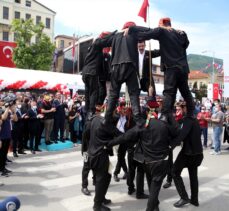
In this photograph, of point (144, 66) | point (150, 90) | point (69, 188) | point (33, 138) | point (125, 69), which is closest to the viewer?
point (125, 69)

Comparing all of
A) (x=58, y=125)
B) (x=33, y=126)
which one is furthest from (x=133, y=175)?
(x=58, y=125)

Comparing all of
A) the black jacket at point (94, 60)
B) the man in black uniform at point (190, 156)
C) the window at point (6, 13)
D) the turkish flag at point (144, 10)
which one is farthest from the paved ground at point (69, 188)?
the window at point (6, 13)

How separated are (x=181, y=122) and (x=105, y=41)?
215cm

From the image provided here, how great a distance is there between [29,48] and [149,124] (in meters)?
31.2

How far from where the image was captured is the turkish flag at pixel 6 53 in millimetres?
33312

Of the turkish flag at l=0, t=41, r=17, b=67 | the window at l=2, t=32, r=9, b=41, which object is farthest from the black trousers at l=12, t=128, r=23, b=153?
the window at l=2, t=32, r=9, b=41

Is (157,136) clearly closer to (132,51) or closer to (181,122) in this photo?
(181,122)

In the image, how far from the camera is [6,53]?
111 ft

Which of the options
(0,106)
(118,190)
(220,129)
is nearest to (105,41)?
(118,190)

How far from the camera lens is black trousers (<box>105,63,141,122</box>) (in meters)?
5.64

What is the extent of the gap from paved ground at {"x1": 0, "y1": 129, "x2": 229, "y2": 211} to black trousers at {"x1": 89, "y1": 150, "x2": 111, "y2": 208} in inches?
18.0

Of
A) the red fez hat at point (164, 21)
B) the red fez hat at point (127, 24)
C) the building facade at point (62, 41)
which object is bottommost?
the red fez hat at point (127, 24)

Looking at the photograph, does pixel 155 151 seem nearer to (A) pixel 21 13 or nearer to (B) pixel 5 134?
(B) pixel 5 134

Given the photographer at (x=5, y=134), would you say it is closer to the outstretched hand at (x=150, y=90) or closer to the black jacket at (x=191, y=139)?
the outstretched hand at (x=150, y=90)
